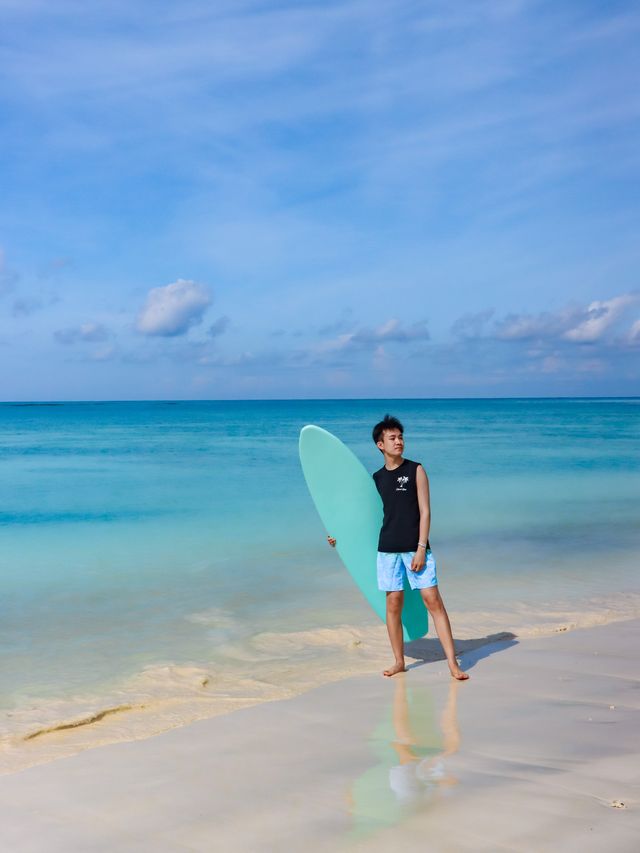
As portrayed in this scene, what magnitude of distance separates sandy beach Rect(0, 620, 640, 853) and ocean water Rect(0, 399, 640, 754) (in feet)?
1.98

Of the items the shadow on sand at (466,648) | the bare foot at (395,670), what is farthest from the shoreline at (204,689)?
the bare foot at (395,670)

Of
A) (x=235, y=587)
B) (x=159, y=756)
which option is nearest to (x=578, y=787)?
(x=159, y=756)

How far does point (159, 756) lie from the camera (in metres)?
3.26

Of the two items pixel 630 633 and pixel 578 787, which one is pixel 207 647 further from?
pixel 578 787

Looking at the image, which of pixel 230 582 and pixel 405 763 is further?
pixel 230 582

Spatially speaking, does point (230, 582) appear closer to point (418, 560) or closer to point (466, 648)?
point (466, 648)

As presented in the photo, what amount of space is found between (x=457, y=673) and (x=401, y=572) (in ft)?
1.97

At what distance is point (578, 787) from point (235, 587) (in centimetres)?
492

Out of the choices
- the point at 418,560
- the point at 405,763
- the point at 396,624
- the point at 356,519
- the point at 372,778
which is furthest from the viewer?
the point at 356,519

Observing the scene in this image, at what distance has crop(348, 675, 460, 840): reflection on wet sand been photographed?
259 cm

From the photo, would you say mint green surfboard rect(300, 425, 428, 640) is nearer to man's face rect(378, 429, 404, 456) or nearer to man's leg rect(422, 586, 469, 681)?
man's leg rect(422, 586, 469, 681)

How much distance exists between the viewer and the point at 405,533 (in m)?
4.31

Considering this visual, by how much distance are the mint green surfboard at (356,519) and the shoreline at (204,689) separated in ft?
1.01

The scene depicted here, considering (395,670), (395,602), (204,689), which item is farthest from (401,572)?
(204,689)
